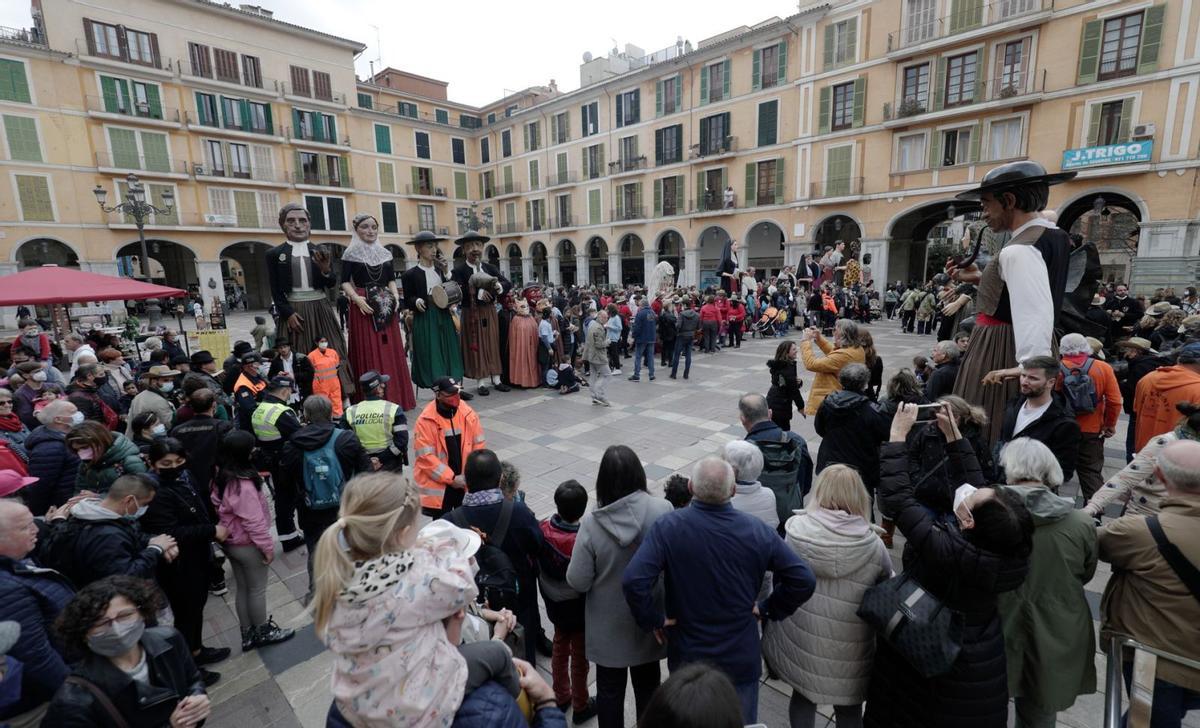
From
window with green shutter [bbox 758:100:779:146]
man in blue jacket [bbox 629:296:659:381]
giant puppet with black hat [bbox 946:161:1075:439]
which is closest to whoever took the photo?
giant puppet with black hat [bbox 946:161:1075:439]

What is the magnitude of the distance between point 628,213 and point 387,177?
16036mm

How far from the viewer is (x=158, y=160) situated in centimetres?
2584

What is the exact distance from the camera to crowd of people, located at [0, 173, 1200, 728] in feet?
5.11

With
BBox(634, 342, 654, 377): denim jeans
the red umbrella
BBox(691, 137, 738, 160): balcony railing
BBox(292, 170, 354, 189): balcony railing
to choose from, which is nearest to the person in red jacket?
BBox(634, 342, 654, 377): denim jeans

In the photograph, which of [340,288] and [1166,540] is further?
[340,288]

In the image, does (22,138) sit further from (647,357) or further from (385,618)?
(385,618)

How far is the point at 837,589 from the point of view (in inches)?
90.0

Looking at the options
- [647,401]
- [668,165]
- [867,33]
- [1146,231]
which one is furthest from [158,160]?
[1146,231]

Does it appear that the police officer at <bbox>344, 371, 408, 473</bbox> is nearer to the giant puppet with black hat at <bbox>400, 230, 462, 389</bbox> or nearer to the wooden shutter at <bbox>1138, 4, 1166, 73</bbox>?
the giant puppet with black hat at <bbox>400, 230, 462, 389</bbox>

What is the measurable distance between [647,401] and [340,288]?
16.4 ft

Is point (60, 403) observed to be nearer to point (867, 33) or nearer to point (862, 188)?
point (862, 188)

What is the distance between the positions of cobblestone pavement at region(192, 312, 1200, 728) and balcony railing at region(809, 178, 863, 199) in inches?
391

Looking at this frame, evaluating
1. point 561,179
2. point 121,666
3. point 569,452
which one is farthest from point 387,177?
point 121,666

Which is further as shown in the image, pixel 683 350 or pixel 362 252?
Answer: pixel 683 350
